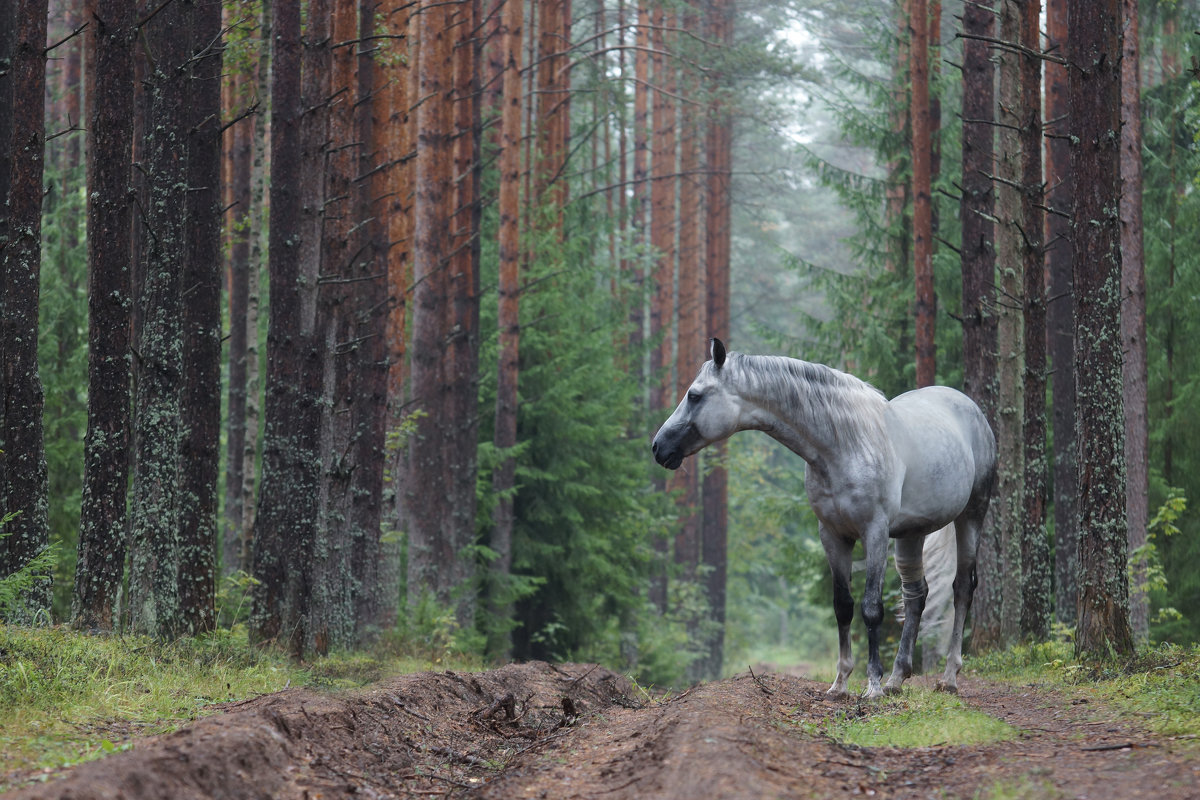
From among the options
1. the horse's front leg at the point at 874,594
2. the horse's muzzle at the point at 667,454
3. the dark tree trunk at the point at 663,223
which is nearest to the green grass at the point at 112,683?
the horse's muzzle at the point at 667,454

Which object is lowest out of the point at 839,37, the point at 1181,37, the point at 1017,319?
the point at 1017,319

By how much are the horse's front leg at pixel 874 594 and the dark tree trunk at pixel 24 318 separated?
744 cm

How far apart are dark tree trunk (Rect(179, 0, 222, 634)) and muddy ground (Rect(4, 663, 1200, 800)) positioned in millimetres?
3798

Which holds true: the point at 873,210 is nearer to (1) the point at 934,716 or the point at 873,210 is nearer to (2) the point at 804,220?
(1) the point at 934,716

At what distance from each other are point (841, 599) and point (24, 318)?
7842 mm

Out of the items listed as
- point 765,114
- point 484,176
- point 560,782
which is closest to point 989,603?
point 560,782

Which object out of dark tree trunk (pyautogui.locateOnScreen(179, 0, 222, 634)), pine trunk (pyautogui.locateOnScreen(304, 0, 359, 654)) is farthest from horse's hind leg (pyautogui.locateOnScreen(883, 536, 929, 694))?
dark tree trunk (pyautogui.locateOnScreen(179, 0, 222, 634))

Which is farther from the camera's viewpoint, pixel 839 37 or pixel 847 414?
pixel 839 37

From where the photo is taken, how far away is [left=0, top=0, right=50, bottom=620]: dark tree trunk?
420 inches

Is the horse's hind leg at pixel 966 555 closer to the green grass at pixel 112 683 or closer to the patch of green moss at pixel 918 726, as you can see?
the patch of green moss at pixel 918 726

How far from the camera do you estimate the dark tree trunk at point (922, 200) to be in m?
19.1

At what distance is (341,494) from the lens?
552 inches

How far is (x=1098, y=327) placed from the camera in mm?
9938

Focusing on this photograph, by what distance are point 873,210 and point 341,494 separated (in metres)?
14.2
